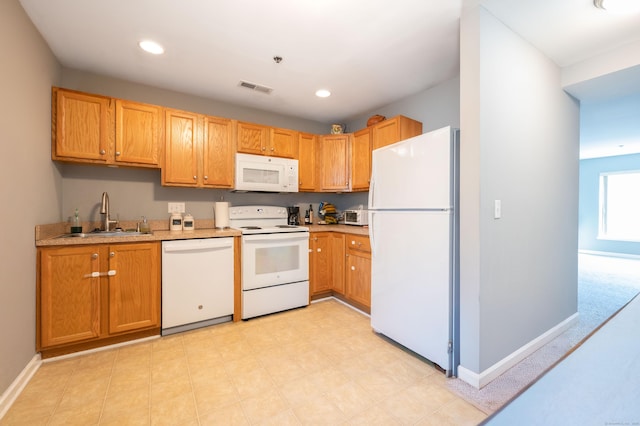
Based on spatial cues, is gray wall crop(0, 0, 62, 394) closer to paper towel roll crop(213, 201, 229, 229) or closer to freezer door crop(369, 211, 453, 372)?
paper towel roll crop(213, 201, 229, 229)

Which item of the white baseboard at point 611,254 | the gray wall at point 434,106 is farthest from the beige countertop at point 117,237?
the white baseboard at point 611,254

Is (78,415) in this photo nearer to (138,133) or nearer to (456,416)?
(456,416)

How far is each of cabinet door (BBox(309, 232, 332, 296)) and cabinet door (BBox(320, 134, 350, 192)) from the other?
0.72 meters

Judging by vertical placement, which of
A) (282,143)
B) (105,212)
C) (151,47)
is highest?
(151,47)

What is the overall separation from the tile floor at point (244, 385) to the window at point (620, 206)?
7.70 meters

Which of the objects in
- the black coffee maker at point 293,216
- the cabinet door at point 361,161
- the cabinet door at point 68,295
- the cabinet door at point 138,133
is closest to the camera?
the cabinet door at point 68,295

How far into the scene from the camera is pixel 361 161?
3.45 metres

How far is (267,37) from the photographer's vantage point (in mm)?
2059

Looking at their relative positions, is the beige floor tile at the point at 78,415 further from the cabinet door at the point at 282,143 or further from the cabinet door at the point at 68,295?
the cabinet door at the point at 282,143

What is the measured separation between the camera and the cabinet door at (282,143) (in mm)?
3279

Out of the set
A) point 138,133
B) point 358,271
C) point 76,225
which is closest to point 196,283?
point 76,225

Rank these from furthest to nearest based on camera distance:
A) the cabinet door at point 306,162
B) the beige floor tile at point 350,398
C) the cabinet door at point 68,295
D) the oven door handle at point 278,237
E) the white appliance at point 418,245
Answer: the cabinet door at point 306,162, the oven door handle at point 278,237, the cabinet door at point 68,295, the white appliance at point 418,245, the beige floor tile at point 350,398

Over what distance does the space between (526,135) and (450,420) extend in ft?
6.58

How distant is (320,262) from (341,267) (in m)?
0.28
